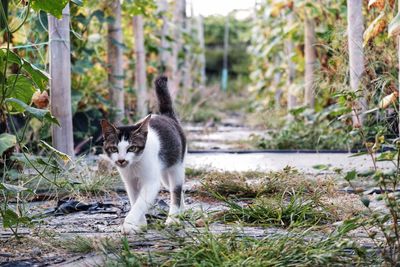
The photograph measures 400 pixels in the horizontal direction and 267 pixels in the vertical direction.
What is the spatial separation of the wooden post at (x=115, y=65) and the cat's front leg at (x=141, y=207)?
3.89 m

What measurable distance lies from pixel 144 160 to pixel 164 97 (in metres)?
0.82

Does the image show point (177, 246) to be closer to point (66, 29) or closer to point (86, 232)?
point (86, 232)

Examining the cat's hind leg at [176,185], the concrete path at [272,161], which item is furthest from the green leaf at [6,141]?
the concrete path at [272,161]

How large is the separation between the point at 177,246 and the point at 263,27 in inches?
446

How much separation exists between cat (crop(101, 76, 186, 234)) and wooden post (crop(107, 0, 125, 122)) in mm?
3515

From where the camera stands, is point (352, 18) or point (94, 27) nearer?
point (352, 18)

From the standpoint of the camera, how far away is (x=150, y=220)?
372 centimetres

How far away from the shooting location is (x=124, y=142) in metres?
3.51

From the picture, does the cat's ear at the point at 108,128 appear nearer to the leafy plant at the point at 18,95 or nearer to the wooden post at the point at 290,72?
the leafy plant at the point at 18,95

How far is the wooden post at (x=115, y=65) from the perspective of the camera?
7.41 metres

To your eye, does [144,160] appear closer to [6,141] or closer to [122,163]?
[122,163]

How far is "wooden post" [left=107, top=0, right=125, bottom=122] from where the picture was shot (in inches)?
292

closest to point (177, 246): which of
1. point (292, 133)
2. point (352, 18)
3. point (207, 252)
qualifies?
point (207, 252)

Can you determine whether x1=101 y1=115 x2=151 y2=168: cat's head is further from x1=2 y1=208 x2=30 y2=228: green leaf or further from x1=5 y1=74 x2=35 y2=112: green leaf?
x1=2 y1=208 x2=30 y2=228: green leaf
